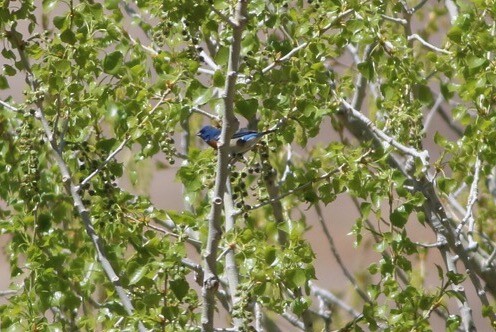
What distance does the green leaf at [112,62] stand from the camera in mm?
4836

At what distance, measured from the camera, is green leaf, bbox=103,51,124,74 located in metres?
4.84

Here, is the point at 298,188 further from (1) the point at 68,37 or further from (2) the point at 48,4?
(2) the point at 48,4

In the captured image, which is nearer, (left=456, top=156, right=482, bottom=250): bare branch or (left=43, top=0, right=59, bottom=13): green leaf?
(left=43, top=0, right=59, bottom=13): green leaf

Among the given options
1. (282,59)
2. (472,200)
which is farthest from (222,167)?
(472,200)

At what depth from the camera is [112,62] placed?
4844mm

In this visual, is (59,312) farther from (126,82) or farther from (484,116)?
(484,116)

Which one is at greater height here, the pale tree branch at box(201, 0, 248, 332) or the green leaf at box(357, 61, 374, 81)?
the green leaf at box(357, 61, 374, 81)

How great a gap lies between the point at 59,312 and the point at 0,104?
3.46ft

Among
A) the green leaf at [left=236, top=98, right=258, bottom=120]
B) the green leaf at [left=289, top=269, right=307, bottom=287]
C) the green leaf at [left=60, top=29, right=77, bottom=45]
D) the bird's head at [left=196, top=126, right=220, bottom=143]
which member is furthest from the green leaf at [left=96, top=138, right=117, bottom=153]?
the green leaf at [left=289, top=269, right=307, bottom=287]

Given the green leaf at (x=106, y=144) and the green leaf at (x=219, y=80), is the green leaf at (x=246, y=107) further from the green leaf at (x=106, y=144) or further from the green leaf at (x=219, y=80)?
the green leaf at (x=106, y=144)

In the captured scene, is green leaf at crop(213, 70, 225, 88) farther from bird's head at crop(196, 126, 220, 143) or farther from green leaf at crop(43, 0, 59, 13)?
bird's head at crop(196, 126, 220, 143)

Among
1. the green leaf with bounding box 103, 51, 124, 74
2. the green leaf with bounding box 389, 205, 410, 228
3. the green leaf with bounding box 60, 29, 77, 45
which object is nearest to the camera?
the green leaf with bounding box 60, 29, 77, 45

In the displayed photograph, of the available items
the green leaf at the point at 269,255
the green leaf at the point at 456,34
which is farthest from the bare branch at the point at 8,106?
the green leaf at the point at 456,34

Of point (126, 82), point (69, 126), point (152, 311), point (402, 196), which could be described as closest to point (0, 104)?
point (69, 126)
